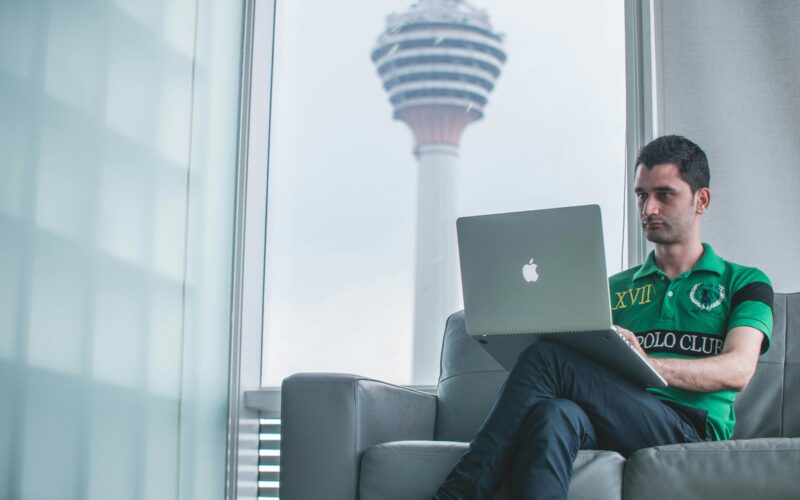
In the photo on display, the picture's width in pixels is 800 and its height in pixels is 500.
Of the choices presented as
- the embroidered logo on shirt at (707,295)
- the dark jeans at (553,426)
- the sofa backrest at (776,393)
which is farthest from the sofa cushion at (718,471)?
the sofa backrest at (776,393)

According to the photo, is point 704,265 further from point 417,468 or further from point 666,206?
point 417,468

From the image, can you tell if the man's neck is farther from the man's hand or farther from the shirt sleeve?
the man's hand

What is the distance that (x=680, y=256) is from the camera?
8.55 feet

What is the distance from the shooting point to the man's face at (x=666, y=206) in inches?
102

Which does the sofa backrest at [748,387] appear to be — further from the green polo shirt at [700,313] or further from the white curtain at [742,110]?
the white curtain at [742,110]

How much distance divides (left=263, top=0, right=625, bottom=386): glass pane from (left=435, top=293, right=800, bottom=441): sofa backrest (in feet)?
2.02

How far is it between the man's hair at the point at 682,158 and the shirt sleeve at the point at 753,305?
0.99 ft

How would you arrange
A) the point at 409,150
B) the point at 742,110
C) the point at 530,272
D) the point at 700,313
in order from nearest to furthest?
the point at 530,272
the point at 700,313
the point at 742,110
the point at 409,150

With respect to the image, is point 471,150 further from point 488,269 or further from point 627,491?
point 627,491

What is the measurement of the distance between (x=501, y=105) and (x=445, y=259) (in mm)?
626

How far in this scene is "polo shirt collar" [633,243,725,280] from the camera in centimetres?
253

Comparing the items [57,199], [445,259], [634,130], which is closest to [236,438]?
[445,259]

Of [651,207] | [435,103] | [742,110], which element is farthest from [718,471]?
[435,103]

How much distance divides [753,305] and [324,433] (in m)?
1.12
